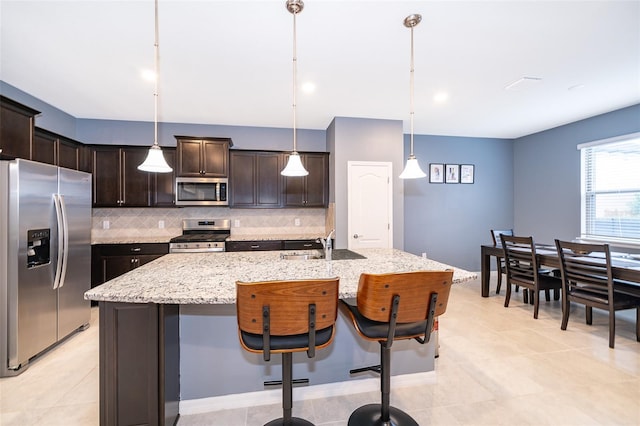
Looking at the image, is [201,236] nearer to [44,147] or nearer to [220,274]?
[44,147]

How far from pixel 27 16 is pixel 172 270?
212 cm

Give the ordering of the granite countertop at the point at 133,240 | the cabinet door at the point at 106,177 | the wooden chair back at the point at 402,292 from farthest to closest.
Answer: the cabinet door at the point at 106,177
the granite countertop at the point at 133,240
the wooden chair back at the point at 402,292

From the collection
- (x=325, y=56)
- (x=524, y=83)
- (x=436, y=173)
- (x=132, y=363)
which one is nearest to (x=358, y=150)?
Result: (x=325, y=56)

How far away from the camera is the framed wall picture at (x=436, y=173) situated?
5254 mm

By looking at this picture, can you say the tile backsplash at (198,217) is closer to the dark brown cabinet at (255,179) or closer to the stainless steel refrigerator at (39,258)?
the dark brown cabinet at (255,179)

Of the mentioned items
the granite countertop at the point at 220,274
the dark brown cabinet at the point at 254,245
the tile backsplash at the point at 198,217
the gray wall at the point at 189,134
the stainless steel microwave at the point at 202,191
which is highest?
the gray wall at the point at 189,134

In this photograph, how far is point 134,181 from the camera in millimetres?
4109

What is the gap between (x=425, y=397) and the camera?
6.56 ft

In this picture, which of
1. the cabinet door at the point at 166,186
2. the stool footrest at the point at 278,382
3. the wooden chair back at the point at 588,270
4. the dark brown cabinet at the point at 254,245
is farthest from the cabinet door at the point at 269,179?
the wooden chair back at the point at 588,270

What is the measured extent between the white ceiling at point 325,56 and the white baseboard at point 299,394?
8.77 feet

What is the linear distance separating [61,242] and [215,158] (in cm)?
207

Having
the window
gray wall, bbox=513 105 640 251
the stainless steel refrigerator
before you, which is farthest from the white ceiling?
the stainless steel refrigerator

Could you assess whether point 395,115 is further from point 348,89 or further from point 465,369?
point 465,369

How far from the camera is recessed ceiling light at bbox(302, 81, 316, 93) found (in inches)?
121
